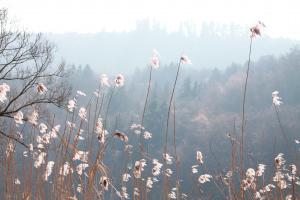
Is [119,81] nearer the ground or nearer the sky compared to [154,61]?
nearer the ground

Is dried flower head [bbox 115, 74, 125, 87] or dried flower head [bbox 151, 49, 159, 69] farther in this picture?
dried flower head [bbox 115, 74, 125, 87]

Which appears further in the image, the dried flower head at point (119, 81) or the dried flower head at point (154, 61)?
the dried flower head at point (119, 81)

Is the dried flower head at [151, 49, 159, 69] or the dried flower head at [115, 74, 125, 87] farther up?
the dried flower head at [151, 49, 159, 69]

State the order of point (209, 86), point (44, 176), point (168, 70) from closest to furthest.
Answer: point (44, 176)
point (209, 86)
point (168, 70)

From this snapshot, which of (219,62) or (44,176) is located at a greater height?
(219,62)

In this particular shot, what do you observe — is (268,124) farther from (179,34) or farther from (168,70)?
(179,34)

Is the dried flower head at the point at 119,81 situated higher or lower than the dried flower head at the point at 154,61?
lower

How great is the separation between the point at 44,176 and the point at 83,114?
74 cm

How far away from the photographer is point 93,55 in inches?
6196

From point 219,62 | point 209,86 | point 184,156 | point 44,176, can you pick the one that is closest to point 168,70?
point 209,86

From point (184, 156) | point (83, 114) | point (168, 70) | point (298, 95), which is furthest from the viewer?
point (168, 70)

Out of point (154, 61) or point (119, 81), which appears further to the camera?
point (119, 81)

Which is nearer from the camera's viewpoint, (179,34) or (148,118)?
(148,118)

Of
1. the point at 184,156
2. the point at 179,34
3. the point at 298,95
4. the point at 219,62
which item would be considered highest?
the point at 179,34
